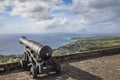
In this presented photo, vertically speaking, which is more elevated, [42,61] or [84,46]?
[42,61]

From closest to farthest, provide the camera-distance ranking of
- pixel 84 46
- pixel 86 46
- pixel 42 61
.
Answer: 1. pixel 42 61
2. pixel 86 46
3. pixel 84 46

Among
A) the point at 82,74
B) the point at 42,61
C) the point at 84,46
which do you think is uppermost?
the point at 42,61

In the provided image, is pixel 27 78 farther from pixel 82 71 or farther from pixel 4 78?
pixel 82 71

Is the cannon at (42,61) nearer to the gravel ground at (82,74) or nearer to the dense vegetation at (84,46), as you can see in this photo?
the gravel ground at (82,74)

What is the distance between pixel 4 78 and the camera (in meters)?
8.78

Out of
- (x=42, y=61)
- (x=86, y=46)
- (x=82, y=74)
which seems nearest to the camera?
(x=42, y=61)

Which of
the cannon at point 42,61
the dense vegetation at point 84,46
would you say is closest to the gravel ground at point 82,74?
the cannon at point 42,61

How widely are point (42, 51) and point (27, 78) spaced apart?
1.53 metres

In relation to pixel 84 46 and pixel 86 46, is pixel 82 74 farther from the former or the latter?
pixel 84 46

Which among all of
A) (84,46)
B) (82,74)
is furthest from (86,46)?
(82,74)

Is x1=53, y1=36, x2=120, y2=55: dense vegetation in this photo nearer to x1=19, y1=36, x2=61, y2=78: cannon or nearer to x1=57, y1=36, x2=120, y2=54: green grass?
x1=57, y1=36, x2=120, y2=54: green grass

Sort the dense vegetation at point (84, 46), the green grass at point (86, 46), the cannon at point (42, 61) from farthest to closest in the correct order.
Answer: the green grass at point (86, 46) → the dense vegetation at point (84, 46) → the cannon at point (42, 61)

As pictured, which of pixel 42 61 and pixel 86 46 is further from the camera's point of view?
pixel 86 46

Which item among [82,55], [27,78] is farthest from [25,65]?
[82,55]
